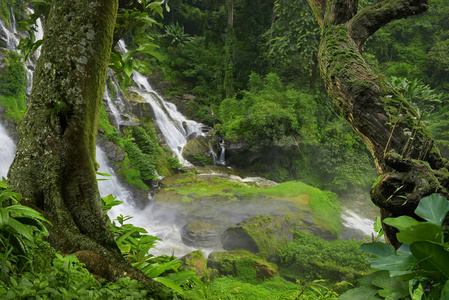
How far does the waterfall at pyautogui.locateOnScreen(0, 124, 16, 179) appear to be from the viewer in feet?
21.5

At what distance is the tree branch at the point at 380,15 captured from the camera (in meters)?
2.00

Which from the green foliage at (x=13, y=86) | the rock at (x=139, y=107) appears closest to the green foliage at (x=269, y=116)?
the rock at (x=139, y=107)

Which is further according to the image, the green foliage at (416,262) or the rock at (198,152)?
the rock at (198,152)

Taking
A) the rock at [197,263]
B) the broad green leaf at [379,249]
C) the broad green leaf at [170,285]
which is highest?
the broad green leaf at [379,249]

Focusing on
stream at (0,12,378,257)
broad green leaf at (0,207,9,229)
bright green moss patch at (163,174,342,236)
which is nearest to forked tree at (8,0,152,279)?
broad green leaf at (0,207,9,229)

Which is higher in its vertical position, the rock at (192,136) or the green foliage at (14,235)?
the green foliage at (14,235)

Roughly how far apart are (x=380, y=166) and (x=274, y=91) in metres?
12.0

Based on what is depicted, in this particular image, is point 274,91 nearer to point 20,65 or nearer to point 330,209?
point 330,209

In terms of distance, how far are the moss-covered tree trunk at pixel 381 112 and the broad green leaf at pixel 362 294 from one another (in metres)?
0.63

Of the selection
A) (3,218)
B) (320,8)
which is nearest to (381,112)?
(320,8)

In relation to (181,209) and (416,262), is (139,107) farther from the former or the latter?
(416,262)

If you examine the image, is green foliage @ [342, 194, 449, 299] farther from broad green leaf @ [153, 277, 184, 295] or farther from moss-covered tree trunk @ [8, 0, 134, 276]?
moss-covered tree trunk @ [8, 0, 134, 276]

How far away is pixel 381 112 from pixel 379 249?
1.08 m

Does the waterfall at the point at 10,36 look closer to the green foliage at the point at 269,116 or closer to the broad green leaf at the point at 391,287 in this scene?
the green foliage at the point at 269,116
